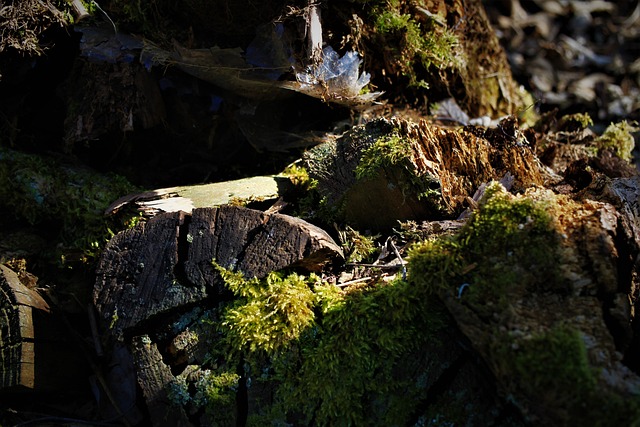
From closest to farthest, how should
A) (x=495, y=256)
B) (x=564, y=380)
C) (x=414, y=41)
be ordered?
1. (x=564, y=380)
2. (x=495, y=256)
3. (x=414, y=41)

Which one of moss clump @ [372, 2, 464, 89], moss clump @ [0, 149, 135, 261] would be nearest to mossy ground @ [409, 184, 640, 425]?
moss clump @ [372, 2, 464, 89]

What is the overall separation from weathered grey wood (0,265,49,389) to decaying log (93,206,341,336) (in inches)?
15.9

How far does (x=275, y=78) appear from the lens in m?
3.20

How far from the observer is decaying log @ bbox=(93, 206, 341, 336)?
2.46 m

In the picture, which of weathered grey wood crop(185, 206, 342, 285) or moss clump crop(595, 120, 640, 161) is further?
moss clump crop(595, 120, 640, 161)

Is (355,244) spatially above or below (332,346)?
above

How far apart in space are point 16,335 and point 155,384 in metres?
0.82

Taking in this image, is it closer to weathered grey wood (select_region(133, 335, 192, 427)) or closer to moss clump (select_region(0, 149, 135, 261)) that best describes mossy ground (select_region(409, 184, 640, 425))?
weathered grey wood (select_region(133, 335, 192, 427))

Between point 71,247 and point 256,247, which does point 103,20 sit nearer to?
point 71,247

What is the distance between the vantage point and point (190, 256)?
8.33ft

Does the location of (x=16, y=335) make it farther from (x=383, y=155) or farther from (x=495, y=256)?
(x=495, y=256)

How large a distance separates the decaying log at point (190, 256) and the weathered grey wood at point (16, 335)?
40cm

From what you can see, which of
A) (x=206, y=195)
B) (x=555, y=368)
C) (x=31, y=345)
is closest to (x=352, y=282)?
(x=555, y=368)

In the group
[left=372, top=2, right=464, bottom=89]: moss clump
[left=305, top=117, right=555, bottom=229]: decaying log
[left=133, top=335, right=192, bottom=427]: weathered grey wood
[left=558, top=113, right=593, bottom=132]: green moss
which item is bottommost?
[left=133, top=335, right=192, bottom=427]: weathered grey wood
